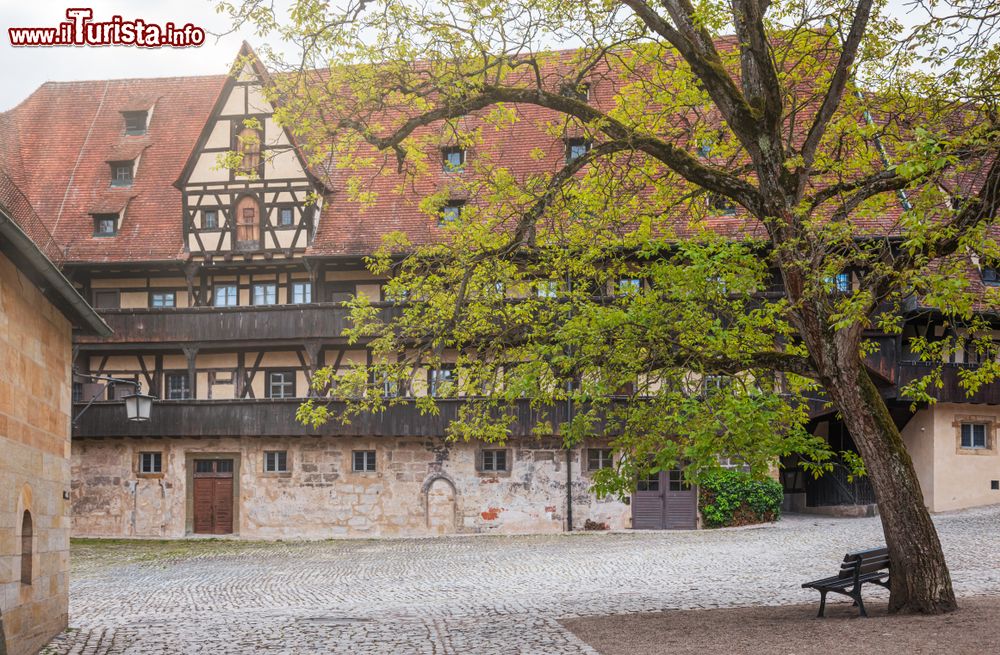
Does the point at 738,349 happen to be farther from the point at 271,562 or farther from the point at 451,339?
the point at 271,562

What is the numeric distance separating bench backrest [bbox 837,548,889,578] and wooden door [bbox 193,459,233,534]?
896 inches

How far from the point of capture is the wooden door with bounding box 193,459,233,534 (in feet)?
108

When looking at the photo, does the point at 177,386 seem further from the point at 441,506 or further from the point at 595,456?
the point at 595,456

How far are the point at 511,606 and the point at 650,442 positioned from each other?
3.20 m

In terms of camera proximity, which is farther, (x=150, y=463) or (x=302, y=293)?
(x=302, y=293)

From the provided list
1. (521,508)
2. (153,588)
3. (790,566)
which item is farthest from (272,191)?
(790,566)

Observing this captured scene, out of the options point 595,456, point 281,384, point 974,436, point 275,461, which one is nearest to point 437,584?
point 595,456

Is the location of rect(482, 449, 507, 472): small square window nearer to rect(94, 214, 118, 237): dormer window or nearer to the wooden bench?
rect(94, 214, 118, 237): dormer window

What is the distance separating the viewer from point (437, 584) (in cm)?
1967

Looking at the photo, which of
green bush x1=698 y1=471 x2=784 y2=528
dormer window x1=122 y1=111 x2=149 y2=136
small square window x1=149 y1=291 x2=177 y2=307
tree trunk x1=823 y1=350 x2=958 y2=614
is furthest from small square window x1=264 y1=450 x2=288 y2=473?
tree trunk x1=823 y1=350 x2=958 y2=614

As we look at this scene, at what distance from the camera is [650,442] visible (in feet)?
46.6

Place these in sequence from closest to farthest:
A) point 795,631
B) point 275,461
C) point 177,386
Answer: point 795,631 → point 275,461 → point 177,386

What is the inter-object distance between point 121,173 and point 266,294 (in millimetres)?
6579

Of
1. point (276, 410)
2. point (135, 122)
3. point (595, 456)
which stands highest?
point (135, 122)
